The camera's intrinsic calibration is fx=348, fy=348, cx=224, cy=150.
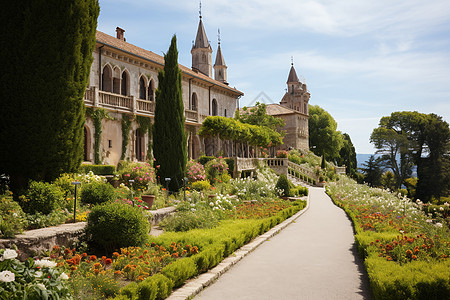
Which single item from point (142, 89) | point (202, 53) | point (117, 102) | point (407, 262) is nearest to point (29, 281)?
point (407, 262)

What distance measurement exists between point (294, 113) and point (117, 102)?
120 feet

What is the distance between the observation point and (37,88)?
8.88 metres

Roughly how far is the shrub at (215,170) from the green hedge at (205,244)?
393 inches

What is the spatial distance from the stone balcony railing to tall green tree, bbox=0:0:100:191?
10.8 m

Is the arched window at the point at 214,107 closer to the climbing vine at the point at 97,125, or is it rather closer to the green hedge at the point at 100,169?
the climbing vine at the point at 97,125

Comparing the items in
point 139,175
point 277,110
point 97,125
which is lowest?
point 139,175

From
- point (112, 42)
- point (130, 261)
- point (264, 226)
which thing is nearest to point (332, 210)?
point (264, 226)

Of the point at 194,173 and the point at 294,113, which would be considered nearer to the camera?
the point at 194,173

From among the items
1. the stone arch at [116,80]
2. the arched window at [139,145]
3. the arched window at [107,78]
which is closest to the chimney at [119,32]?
the stone arch at [116,80]

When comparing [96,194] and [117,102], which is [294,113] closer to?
[117,102]

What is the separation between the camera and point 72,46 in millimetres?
9430

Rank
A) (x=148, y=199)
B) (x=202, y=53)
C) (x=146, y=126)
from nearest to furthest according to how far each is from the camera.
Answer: (x=148, y=199)
(x=146, y=126)
(x=202, y=53)

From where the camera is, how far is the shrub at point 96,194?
31.9 ft

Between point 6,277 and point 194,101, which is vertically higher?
point 194,101
